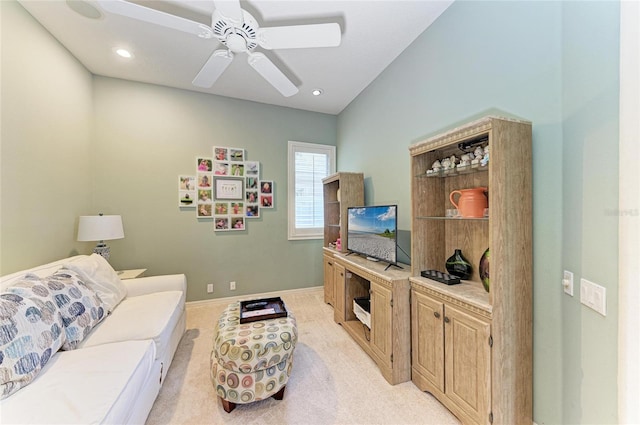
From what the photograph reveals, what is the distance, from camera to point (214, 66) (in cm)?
201

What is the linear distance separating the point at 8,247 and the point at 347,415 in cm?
282

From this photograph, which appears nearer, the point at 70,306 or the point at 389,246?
the point at 70,306

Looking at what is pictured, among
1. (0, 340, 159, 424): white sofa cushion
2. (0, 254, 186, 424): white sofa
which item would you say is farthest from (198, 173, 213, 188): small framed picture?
(0, 340, 159, 424): white sofa cushion

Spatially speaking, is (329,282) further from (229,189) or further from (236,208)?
(229,189)

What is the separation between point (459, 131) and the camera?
154 cm

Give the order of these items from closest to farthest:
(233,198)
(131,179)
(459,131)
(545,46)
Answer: (545,46), (459,131), (131,179), (233,198)

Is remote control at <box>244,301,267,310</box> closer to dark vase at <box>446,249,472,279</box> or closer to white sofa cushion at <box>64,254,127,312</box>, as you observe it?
white sofa cushion at <box>64,254,127,312</box>

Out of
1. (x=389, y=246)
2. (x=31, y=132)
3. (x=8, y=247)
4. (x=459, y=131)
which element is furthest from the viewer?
(x=389, y=246)

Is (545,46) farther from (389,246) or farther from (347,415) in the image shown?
(347,415)

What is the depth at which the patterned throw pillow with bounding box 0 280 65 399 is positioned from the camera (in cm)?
108

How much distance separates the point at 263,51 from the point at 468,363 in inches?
128

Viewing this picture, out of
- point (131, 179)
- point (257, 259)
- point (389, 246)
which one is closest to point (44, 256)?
point (131, 179)

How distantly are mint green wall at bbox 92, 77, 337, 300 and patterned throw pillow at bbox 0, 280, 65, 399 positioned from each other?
1855 millimetres

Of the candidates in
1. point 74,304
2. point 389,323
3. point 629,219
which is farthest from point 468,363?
point 74,304
